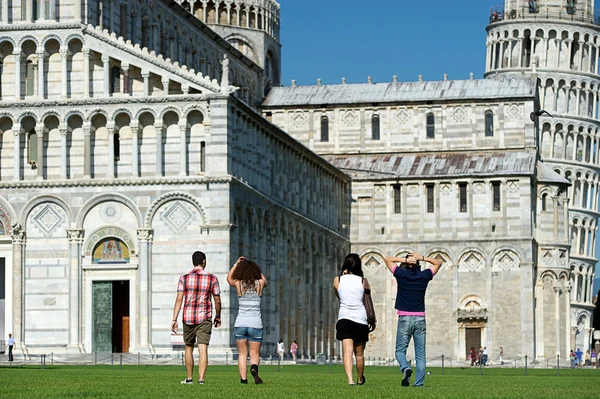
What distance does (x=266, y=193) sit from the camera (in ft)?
211

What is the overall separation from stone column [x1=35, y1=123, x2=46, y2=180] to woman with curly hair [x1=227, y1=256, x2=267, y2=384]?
Answer: 33.2m

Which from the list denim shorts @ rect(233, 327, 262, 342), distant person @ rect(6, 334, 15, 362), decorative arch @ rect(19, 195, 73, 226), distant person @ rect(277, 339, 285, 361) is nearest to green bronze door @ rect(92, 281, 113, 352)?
distant person @ rect(6, 334, 15, 362)

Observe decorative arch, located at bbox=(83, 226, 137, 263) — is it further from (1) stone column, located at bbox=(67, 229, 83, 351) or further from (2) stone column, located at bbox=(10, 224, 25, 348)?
(2) stone column, located at bbox=(10, 224, 25, 348)

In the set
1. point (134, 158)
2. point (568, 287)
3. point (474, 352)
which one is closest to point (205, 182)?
point (134, 158)

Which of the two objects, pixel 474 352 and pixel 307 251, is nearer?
pixel 307 251

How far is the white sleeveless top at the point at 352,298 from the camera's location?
2552 centimetres

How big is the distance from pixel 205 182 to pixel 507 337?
27313mm

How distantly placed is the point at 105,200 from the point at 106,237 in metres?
1.39

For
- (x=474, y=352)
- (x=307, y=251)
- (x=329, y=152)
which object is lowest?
(x=474, y=352)

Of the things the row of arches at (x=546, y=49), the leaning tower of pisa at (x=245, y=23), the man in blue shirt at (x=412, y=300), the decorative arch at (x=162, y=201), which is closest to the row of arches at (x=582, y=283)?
the row of arches at (x=546, y=49)

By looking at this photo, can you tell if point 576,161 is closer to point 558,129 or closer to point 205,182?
point 558,129

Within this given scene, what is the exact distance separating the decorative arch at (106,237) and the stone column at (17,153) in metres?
3.79

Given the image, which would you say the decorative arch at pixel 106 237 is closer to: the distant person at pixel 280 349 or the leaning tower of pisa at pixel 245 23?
the distant person at pixel 280 349

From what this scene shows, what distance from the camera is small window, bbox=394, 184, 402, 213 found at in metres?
81.6
